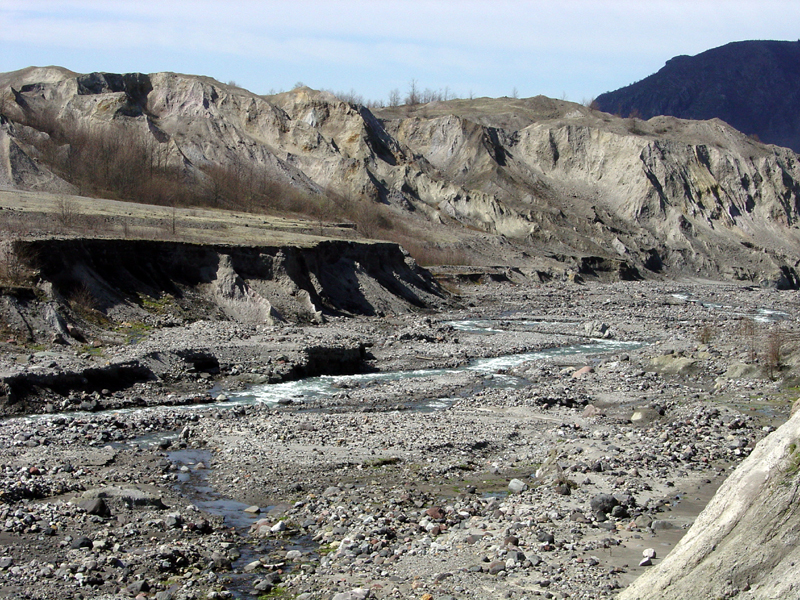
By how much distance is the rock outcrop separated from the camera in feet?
25.0

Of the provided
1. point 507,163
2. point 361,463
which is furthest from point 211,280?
point 507,163

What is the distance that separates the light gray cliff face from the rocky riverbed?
52.8 metres

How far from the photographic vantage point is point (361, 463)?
17.2 meters

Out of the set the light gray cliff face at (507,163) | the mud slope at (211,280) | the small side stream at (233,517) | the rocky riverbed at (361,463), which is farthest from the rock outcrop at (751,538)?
the light gray cliff face at (507,163)

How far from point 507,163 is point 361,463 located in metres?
91.5

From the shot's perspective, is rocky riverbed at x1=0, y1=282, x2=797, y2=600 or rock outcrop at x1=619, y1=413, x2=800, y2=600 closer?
rock outcrop at x1=619, y1=413, x2=800, y2=600

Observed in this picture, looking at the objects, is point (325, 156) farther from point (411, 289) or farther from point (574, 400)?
point (574, 400)

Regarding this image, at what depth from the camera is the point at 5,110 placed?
7188 centimetres

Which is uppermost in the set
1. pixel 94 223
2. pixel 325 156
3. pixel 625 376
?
pixel 325 156

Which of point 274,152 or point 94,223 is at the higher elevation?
point 274,152

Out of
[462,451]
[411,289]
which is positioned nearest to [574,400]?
[462,451]

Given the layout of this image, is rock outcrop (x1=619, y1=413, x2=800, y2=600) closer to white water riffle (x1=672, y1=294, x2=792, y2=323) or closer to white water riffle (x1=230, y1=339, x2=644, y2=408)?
white water riffle (x1=230, y1=339, x2=644, y2=408)

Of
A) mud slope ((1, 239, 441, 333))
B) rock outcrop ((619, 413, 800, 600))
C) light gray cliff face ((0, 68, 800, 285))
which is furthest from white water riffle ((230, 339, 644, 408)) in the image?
light gray cliff face ((0, 68, 800, 285))

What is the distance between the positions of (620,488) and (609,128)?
103 metres
